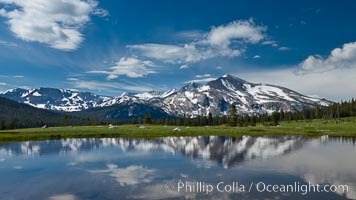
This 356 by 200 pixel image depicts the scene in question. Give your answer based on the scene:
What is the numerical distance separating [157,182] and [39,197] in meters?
9.96

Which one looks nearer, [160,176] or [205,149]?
[160,176]

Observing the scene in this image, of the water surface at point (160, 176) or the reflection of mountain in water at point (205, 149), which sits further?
the reflection of mountain in water at point (205, 149)

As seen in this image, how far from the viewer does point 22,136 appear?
90812 millimetres

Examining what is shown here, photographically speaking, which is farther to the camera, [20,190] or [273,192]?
[20,190]

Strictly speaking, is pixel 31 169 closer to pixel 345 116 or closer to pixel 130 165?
pixel 130 165

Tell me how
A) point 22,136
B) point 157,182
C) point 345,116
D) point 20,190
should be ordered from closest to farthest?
point 20,190 → point 157,182 → point 22,136 → point 345,116

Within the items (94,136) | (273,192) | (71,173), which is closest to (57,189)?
(71,173)

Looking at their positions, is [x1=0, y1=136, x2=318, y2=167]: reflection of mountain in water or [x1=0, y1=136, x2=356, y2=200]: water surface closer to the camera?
[x1=0, y1=136, x2=356, y2=200]: water surface

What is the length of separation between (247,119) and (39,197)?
602ft

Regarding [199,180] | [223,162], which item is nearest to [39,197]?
[199,180]

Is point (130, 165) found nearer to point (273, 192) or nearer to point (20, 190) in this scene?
point (20, 190)

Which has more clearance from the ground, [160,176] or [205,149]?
[205,149]

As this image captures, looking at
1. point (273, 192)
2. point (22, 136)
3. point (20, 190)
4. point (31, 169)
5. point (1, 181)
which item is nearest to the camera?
point (273, 192)

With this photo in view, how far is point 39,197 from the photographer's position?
24078mm
